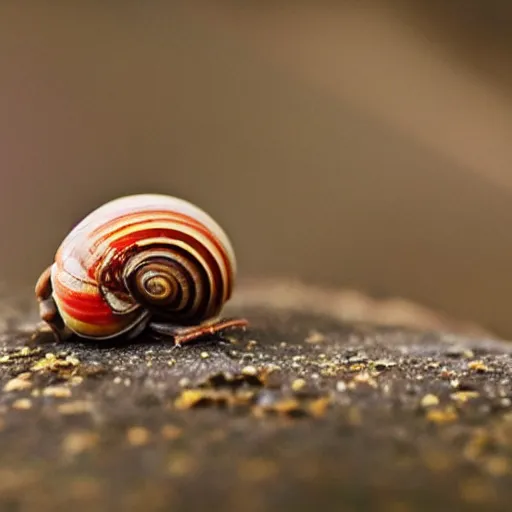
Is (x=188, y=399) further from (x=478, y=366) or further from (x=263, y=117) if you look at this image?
(x=263, y=117)

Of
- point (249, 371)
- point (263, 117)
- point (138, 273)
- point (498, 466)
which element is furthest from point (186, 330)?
point (263, 117)

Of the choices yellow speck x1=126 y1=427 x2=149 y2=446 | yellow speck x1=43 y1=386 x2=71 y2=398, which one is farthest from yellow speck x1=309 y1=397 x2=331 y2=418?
yellow speck x1=43 y1=386 x2=71 y2=398


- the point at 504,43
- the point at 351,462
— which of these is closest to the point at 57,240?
the point at 504,43

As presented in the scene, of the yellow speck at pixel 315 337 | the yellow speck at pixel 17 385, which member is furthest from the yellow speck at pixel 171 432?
the yellow speck at pixel 315 337

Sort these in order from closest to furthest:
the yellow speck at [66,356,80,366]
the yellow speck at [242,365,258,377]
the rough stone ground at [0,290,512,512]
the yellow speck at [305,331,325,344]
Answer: the rough stone ground at [0,290,512,512]
the yellow speck at [242,365,258,377]
the yellow speck at [66,356,80,366]
the yellow speck at [305,331,325,344]

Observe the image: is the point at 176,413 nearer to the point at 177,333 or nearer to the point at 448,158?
the point at 177,333

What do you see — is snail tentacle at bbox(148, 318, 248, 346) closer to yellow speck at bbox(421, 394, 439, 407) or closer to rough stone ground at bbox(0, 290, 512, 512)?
rough stone ground at bbox(0, 290, 512, 512)

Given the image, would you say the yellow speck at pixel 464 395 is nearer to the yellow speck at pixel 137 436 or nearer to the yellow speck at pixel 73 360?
the yellow speck at pixel 137 436
